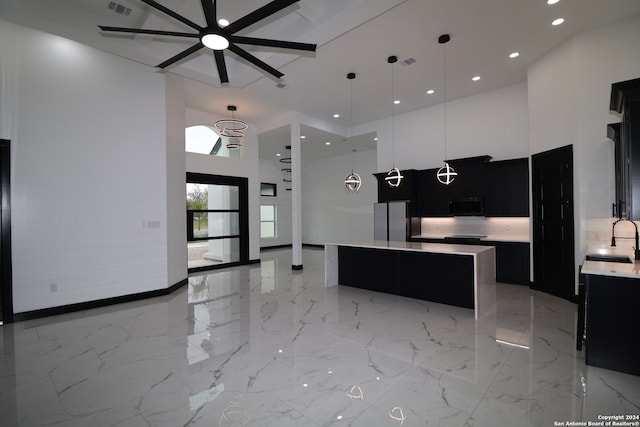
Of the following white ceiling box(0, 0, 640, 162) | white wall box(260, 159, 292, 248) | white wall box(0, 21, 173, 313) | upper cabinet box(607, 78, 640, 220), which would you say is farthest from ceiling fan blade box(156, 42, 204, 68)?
white wall box(260, 159, 292, 248)

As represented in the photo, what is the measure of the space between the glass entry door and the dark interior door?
273 inches

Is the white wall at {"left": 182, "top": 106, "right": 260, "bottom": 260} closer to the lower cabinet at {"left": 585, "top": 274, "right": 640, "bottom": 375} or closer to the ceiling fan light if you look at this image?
the ceiling fan light

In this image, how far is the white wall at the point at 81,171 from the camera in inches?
161

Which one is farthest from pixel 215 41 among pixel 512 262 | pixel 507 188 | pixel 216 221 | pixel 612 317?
pixel 512 262

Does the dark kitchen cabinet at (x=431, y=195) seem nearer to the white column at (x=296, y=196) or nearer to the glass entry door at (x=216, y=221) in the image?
the white column at (x=296, y=196)

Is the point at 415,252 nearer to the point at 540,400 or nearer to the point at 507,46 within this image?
the point at 540,400

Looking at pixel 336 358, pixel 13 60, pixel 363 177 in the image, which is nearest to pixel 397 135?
pixel 363 177

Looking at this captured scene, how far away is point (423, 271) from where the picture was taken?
15.3 feet

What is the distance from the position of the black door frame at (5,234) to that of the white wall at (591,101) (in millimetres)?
8207

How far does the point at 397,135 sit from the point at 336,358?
6.54 metres

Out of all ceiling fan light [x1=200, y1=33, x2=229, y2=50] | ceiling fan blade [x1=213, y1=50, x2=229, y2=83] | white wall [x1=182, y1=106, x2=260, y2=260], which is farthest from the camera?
white wall [x1=182, y1=106, x2=260, y2=260]

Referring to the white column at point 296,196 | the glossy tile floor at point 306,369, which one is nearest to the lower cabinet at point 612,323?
the glossy tile floor at point 306,369

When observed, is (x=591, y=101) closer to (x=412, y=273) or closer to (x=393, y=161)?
(x=412, y=273)

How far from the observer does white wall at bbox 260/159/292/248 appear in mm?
12305
